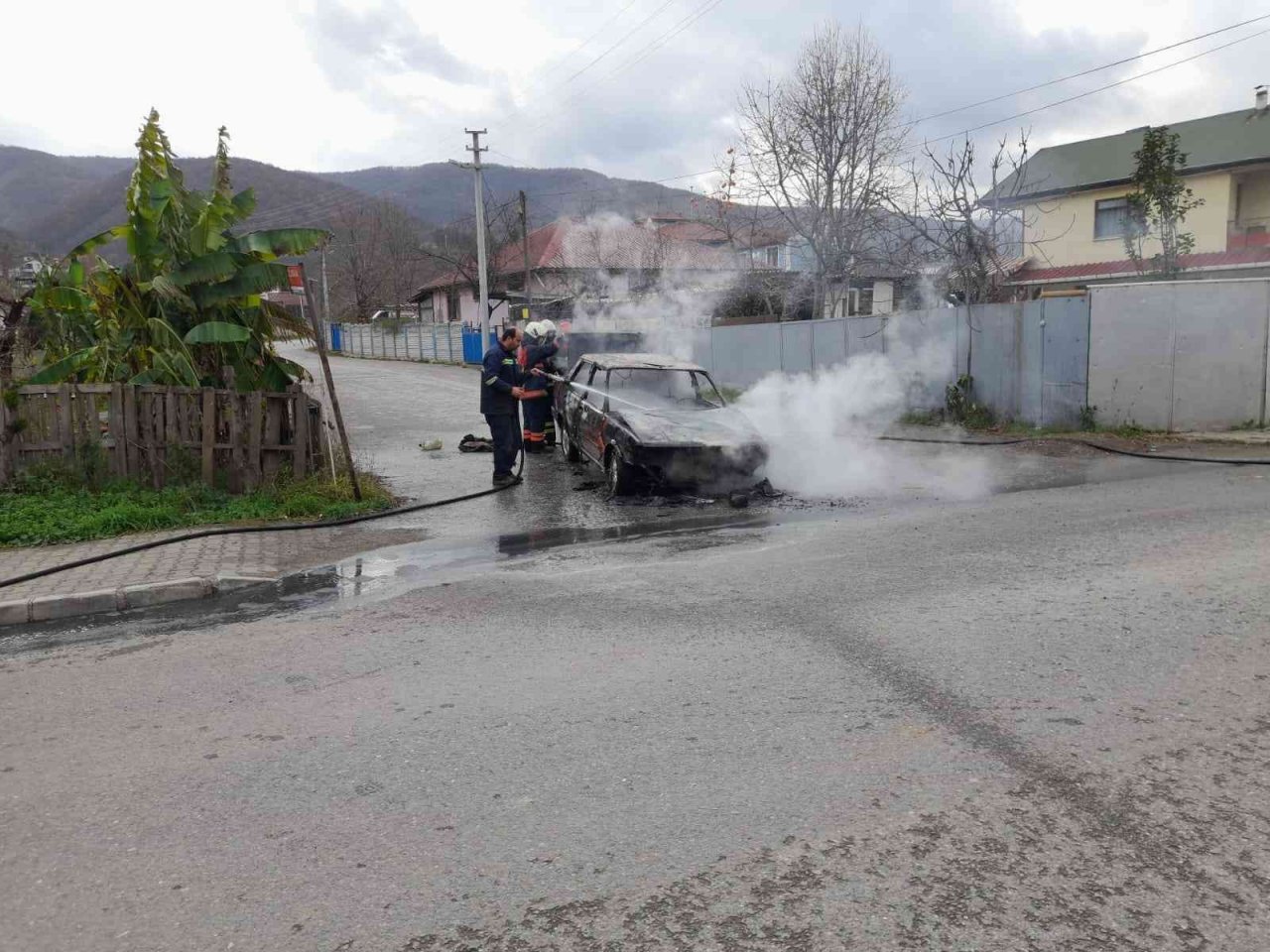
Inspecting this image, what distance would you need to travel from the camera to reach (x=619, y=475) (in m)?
10.1

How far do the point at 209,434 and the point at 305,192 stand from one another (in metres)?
65.7

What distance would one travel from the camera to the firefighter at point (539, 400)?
12984 mm

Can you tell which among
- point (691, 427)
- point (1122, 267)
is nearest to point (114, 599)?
point (691, 427)

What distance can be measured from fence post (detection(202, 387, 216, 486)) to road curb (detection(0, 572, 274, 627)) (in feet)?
9.16

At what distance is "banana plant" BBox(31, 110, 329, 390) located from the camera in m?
9.79

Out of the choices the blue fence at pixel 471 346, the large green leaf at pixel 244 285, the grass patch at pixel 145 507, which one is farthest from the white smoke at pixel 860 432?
the blue fence at pixel 471 346

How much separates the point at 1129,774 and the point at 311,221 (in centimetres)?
6438

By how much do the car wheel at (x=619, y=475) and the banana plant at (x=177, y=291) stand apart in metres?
3.55

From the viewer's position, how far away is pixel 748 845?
122 inches

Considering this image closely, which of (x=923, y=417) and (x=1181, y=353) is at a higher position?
(x=1181, y=353)

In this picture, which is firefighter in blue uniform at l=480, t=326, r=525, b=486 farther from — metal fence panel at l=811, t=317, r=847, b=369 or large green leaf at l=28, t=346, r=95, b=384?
metal fence panel at l=811, t=317, r=847, b=369

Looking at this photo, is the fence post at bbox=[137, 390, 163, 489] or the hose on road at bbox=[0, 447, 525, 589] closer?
the hose on road at bbox=[0, 447, 525, 589]

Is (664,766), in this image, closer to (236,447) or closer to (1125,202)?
(236,447)

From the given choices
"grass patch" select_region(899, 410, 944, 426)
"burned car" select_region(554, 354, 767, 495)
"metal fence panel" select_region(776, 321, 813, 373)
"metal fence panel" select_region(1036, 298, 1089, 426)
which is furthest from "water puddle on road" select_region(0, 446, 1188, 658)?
"metal fence panel" select_region(776, 321, 813, 373)
